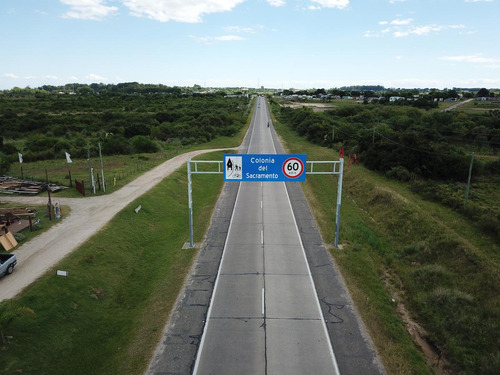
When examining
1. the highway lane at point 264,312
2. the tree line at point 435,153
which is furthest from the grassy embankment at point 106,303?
the tree line at point 435,153

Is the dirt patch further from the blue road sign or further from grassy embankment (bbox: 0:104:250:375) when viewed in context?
grassy embankment (bbox: 0:104:250:375)

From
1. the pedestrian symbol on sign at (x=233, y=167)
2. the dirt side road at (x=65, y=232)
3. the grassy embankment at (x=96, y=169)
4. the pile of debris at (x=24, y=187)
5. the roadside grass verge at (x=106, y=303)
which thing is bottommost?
the roadside grass verge at (x=106, y=303)

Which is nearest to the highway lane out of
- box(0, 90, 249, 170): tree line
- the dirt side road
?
the dirt side road

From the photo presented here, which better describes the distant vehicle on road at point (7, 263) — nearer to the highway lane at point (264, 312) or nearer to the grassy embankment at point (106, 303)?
the grassy embankment at point (106, 303)

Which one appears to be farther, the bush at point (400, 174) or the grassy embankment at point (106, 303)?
the bush at point (400, 174)

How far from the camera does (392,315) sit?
1619 centimetres

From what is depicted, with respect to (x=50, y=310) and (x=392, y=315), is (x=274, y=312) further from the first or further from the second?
(x=50, y=310)

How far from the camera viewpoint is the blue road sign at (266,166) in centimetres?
2241

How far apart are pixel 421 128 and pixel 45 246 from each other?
60.6 metres

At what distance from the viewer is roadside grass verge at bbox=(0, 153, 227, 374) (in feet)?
42.9

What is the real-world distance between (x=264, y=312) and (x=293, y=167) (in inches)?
386

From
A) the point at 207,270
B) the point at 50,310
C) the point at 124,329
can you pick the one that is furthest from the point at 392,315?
the point at 50,310

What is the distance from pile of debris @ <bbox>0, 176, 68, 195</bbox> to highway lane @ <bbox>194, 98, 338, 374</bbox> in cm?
1899

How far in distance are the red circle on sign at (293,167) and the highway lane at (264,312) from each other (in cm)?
470
